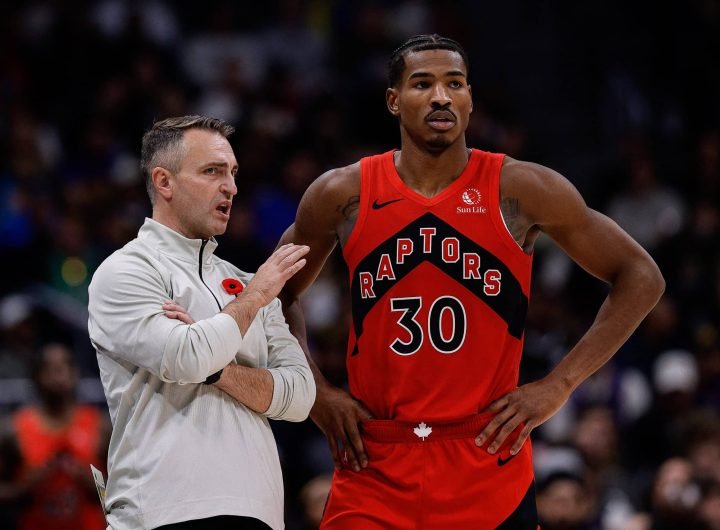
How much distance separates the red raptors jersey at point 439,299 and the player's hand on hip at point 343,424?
8 centimetres

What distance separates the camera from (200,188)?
16.1 ft

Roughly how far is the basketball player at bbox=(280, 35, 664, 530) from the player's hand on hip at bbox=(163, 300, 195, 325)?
0.93 metres

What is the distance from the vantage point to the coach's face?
16.0 feet

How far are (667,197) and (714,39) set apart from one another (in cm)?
248

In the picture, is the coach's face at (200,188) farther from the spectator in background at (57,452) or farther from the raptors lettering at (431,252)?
the spectator in background at (57,452)

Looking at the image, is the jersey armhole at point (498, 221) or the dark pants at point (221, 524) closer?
the dark pants at point (221, 524)

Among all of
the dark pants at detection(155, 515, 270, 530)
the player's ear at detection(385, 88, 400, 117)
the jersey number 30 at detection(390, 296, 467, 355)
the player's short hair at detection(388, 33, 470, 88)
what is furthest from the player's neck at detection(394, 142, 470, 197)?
the dark pants at detection(155, 515, 270, 530)

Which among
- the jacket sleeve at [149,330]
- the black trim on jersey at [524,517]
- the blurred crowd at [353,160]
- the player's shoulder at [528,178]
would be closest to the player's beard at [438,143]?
the player's shoulder at [528,178]

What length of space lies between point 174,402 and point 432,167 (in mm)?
1523

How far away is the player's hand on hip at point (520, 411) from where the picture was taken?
16.7ft

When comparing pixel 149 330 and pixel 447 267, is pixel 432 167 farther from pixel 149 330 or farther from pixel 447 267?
pixel 149 330

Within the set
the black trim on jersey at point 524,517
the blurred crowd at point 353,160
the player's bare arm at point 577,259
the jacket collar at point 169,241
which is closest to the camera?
the jacket collar at point 169,241

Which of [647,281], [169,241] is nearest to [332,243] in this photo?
[169,241]

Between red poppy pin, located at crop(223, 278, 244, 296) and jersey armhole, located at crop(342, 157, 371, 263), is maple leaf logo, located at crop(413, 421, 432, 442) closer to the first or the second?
jersey armhole, located at crop(342, 157, 371, 263)
